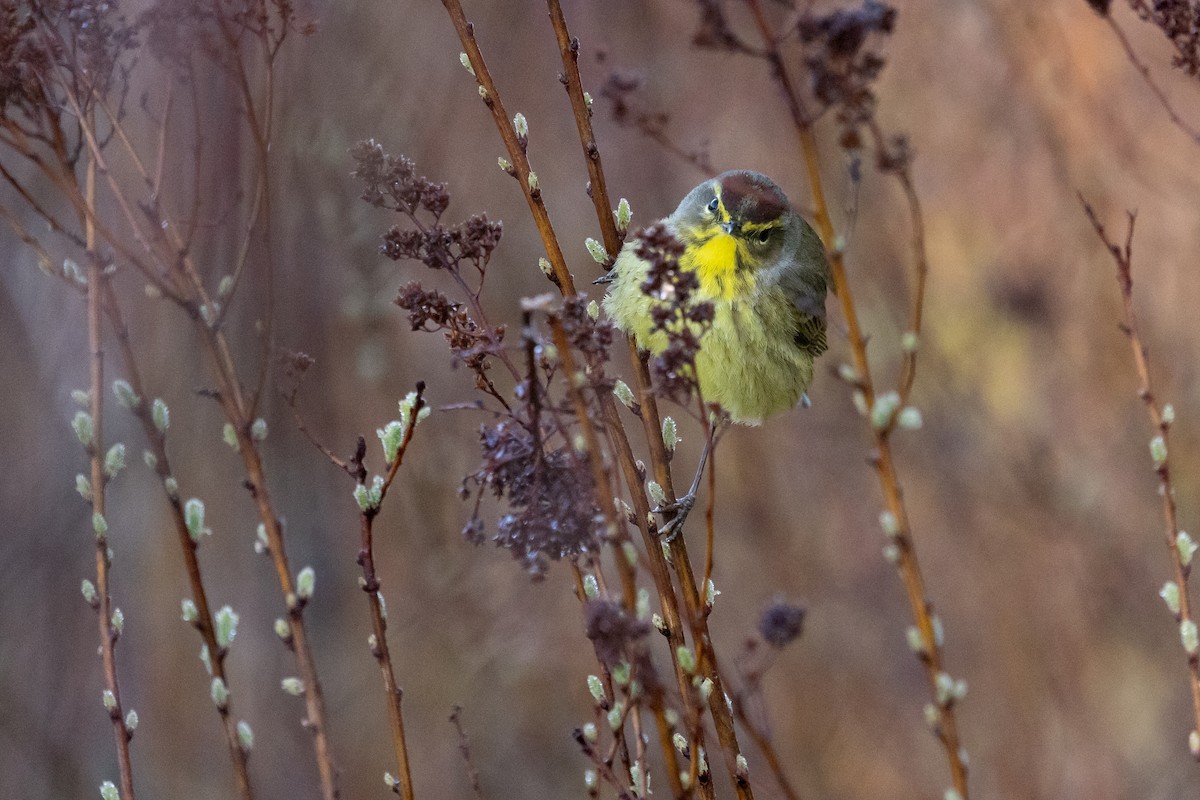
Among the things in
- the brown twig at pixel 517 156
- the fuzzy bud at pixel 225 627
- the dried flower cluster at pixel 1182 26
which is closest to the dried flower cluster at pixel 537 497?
the fuzzy bud at pixel 225 627

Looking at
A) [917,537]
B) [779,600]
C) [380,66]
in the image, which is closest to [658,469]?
[779,600]

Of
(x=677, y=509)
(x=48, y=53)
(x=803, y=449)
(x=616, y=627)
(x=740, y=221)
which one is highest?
(x=803, y=449)

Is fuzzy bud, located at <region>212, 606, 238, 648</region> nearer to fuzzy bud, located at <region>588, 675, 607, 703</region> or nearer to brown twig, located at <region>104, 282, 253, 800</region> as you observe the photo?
brown twig, located at <region>104, 282, 253, 800</region>

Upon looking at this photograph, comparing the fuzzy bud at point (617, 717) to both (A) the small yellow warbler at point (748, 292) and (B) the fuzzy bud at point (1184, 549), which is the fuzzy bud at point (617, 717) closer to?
(B) the fuzzy bud at point (1184, 549)

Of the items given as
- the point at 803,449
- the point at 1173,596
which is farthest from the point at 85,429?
the point at 803,449

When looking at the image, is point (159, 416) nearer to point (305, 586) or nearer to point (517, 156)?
point (305, 586)

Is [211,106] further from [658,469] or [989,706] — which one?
[989,706]

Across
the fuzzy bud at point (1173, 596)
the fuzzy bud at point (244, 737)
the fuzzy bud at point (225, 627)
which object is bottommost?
the fuzzy bud at point (244, 737)
